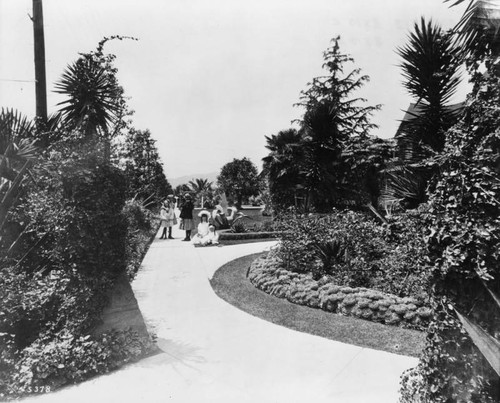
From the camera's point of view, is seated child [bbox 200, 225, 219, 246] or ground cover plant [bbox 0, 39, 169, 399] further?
seated child [bbox 200, 225, 219, 246]

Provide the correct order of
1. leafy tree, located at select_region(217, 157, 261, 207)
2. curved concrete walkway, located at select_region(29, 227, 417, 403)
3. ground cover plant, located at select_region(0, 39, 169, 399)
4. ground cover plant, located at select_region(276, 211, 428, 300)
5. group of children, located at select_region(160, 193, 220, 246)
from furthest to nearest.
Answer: leafy tree, located at select_region(217, 157, 261, 207) → group of children, located at select_region(160, 193, 220, 246) → ground cover plant, located at select_region(276, 211, 428, 300) → ground cover plant, located at select_region(0, 39, 169, 399) → curved concrete walkway, located at select_region(29, 227, 417, 403)

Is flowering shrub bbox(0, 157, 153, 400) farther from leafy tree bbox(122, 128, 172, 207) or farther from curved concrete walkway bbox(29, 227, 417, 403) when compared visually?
leafy tree bbox(122, 128, 172, 207)

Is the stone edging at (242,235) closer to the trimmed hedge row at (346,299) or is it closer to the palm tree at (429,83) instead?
the trimmed hedge row at (346,299)

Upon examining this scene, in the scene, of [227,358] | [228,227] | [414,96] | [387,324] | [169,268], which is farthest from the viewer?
[228,227]

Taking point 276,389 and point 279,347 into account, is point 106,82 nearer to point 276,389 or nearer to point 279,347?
point 279,347

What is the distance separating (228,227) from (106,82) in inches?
515

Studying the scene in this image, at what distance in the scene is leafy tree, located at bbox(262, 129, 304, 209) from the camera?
1792 centimetres

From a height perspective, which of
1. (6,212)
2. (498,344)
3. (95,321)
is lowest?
(95,321)

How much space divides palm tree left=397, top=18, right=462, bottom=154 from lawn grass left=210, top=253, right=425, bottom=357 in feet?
12.0

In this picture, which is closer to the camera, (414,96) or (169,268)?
(414,96)

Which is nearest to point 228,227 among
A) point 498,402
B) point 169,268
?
point 169,268

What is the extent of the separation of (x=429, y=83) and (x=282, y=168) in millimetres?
12406

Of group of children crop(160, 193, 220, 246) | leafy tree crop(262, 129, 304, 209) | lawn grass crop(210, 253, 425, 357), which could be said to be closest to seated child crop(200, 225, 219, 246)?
group of children crop(160, 193, 220, 246)

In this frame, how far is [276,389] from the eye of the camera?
11.7 feet
